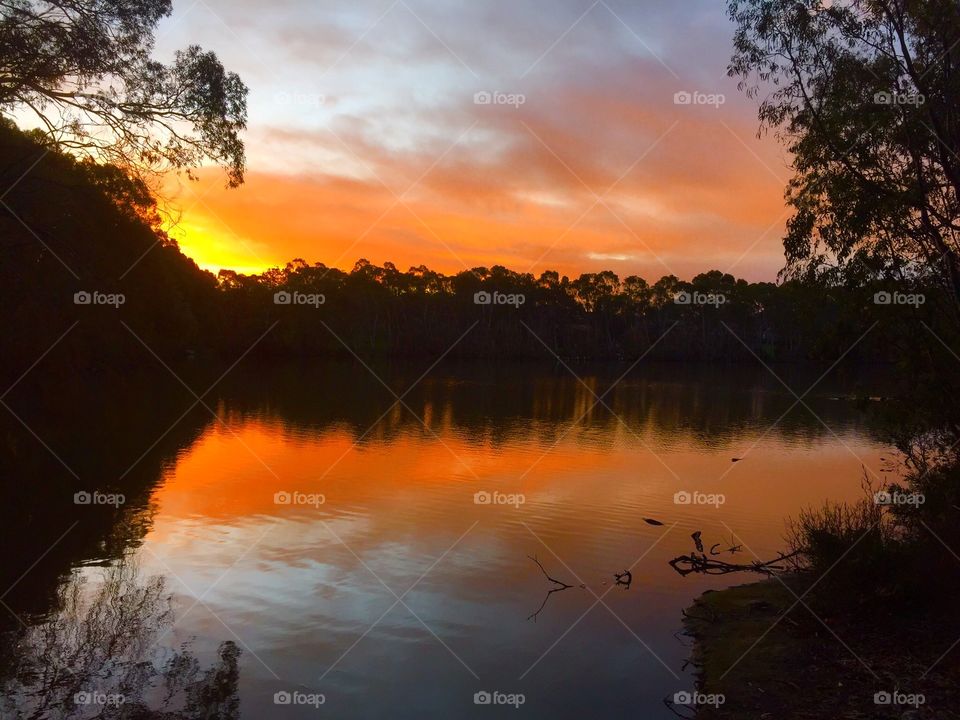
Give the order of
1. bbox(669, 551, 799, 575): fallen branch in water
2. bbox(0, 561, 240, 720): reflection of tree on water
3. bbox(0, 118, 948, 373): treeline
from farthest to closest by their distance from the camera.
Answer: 1. bbox(0, 118, 948, 373): treeline
2. bbox(669, 551, 799, 575): fallen branch in water
3. bbox(0, 561, 240, 720): reflection of tree on water

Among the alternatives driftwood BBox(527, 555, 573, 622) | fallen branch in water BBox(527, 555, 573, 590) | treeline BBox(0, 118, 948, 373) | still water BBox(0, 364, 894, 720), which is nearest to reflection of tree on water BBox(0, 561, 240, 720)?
still water BBox(0, 364, 894, 720)

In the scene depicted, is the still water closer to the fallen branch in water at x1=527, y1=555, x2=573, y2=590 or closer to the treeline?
the fallen branch in water at x1=527, y1=555, x2=573, y2=590

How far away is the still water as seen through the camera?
320 inches

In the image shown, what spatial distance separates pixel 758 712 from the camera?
7117 millimetres

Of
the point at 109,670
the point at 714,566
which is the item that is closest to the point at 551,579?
the point at 714,566

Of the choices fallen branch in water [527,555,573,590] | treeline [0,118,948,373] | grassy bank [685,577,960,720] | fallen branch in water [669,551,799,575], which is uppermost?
treeline [0,118,948,373]

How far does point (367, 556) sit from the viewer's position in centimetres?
1301

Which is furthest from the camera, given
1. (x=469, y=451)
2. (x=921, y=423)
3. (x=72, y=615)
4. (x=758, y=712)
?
(x=469, y=451)

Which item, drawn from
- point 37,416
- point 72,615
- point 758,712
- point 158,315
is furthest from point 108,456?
point 158,315

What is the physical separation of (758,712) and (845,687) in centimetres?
88

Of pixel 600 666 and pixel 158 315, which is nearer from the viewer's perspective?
pixel 600 666

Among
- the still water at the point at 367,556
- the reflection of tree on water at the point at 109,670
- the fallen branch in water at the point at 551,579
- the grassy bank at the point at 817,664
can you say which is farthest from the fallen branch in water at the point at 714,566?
the reflection of tree on water at the point at 109,670

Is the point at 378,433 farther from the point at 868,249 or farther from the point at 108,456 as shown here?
the point at 868,249

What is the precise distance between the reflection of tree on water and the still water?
32mm
